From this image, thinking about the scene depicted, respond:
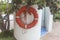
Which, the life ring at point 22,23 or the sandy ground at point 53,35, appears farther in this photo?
the sandy ground at point 53,35

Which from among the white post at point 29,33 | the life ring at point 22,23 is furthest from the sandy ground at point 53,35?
the life ring at point 22,23

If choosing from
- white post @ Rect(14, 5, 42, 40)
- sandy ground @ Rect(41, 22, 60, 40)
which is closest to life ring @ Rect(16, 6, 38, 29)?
white post @ Rect(14, 5, 42, 40)

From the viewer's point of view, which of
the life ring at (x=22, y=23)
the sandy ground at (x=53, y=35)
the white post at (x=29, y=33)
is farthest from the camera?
the sandy ground at (x=53, y=35)

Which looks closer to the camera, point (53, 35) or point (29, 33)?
point (29, 33)

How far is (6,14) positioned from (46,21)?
8.78 feet

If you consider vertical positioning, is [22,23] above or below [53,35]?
above

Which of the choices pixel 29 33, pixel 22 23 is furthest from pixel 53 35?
pixel 22 23

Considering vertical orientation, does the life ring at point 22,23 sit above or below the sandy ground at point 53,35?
above

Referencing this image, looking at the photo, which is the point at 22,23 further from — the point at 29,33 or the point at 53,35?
the point at 53,35

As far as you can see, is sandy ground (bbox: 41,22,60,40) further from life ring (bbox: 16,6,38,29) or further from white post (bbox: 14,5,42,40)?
life ring (bbox: 16,6,38,29)

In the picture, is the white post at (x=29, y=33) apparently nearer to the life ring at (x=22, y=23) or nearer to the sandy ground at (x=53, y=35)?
the life ring at (x=22, y=23)

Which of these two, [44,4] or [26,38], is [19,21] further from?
[44,4]

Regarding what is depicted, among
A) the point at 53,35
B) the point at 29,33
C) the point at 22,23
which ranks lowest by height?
the point at 53,35

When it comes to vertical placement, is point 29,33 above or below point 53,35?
above
